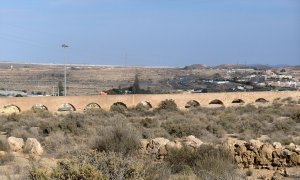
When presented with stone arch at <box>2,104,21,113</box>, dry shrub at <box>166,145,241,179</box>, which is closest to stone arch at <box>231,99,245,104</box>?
stone arch at <box>2,104,21,113</box>

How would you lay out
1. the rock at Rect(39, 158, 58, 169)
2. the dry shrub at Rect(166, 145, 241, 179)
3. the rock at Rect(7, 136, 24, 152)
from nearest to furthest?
the dry shrub at Rect(166, 145, 241, 179)
the rock at Rect(39, 158, 58, 169)
the rock at Rect(7, 136, 24, 152)

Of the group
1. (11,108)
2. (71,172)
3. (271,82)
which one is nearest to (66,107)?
(11,108)

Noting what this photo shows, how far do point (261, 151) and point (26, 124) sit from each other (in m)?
16.3

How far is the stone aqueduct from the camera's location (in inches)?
1789

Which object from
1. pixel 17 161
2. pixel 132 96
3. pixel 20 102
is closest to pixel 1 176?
pixel 17 161

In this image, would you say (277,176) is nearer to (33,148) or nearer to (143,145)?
(143,145)

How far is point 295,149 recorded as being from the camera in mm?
13727

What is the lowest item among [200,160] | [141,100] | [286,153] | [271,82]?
[271,82]

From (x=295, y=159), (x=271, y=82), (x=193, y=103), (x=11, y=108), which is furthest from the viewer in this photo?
(x=271, y=82)

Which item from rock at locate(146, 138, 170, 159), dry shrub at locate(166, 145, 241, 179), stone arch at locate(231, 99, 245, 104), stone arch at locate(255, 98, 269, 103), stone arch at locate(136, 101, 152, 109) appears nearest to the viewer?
dry shrub at locate(166, 145, 241, 179)

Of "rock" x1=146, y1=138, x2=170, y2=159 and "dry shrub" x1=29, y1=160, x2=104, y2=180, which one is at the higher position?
"dry shrub" x1=29, y1=160, x2=104, y2=180

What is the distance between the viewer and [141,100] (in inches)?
1997

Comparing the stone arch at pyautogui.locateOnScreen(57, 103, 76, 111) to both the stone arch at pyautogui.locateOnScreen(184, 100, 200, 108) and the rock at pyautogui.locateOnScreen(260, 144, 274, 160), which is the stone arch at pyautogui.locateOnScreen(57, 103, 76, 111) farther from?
the rock at pyautogui.locateOnScreen(260, 144, 274, 160)

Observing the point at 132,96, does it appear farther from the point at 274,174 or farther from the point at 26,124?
the point at 274,174
